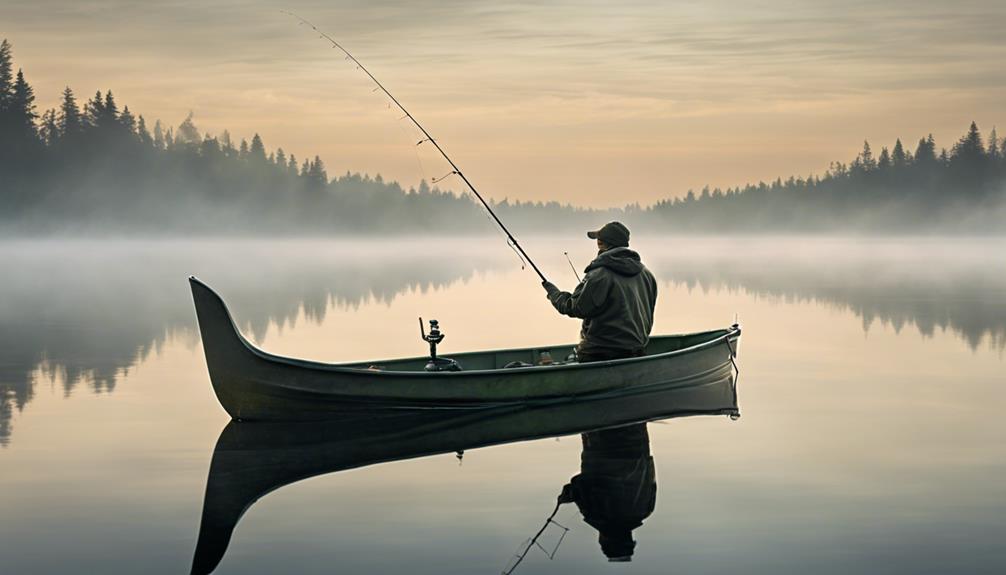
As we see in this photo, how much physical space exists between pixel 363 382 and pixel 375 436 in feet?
2.01

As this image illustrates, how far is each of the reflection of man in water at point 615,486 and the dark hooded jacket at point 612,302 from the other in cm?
150

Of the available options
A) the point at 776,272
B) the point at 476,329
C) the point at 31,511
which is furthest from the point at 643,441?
the point at 776,272

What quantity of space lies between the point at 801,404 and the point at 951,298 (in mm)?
23697

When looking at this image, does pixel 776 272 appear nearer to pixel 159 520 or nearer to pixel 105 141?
pixel 159 520

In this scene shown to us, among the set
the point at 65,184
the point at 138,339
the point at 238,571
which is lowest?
the point at 238,571

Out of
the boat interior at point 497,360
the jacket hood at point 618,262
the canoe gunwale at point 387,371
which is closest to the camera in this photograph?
the canoe gunwale at point 387,371

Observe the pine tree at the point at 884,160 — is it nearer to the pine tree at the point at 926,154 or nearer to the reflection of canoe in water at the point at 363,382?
the pine tree at the point at 926,154

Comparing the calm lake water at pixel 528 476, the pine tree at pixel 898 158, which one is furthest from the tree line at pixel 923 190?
the calm lake water at pixel 528 476

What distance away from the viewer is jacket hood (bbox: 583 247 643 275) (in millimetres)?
13288

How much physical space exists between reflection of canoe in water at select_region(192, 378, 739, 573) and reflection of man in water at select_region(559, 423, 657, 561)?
27.4 inches

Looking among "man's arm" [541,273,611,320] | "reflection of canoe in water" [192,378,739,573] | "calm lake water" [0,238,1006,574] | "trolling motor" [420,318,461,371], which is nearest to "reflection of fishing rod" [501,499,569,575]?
"calm lake water" [0,238,1006,574]

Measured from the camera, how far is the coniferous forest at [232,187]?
343 ft

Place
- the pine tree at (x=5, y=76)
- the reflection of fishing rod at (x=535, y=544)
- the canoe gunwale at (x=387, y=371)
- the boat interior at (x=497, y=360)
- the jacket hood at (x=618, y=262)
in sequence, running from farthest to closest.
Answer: the pine tree at (x=5, y=76) < the boat interior at (x=497, y=360) < the jacket hood at (x=618, y=262) < the canoe gunwale at (x=387, y=371) < the reflection of fishing rod at (x=535, y=544)

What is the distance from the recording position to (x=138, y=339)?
928 inches
